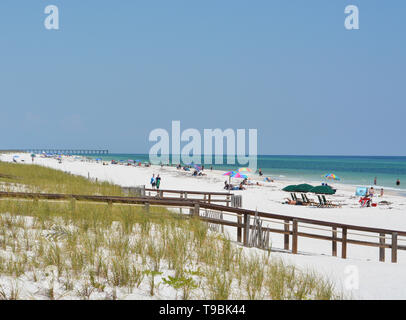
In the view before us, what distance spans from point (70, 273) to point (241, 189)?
34403 mm

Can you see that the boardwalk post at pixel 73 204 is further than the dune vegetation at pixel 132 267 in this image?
Yes

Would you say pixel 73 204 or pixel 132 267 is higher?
pixel 73 204

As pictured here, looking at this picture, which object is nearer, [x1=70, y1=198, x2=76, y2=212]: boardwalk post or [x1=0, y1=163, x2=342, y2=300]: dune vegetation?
[x1=0, y1=163, x2=342, y2=300]: dune vegetation

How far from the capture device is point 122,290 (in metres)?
5.39

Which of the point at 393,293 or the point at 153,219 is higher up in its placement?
the point at 153,219

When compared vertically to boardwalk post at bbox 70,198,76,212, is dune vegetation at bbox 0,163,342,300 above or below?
below

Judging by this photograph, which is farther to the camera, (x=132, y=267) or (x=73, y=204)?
(x=73, y=204)

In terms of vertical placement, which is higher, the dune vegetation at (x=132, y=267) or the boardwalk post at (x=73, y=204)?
the boardwalk post at (x=73, y=204)
